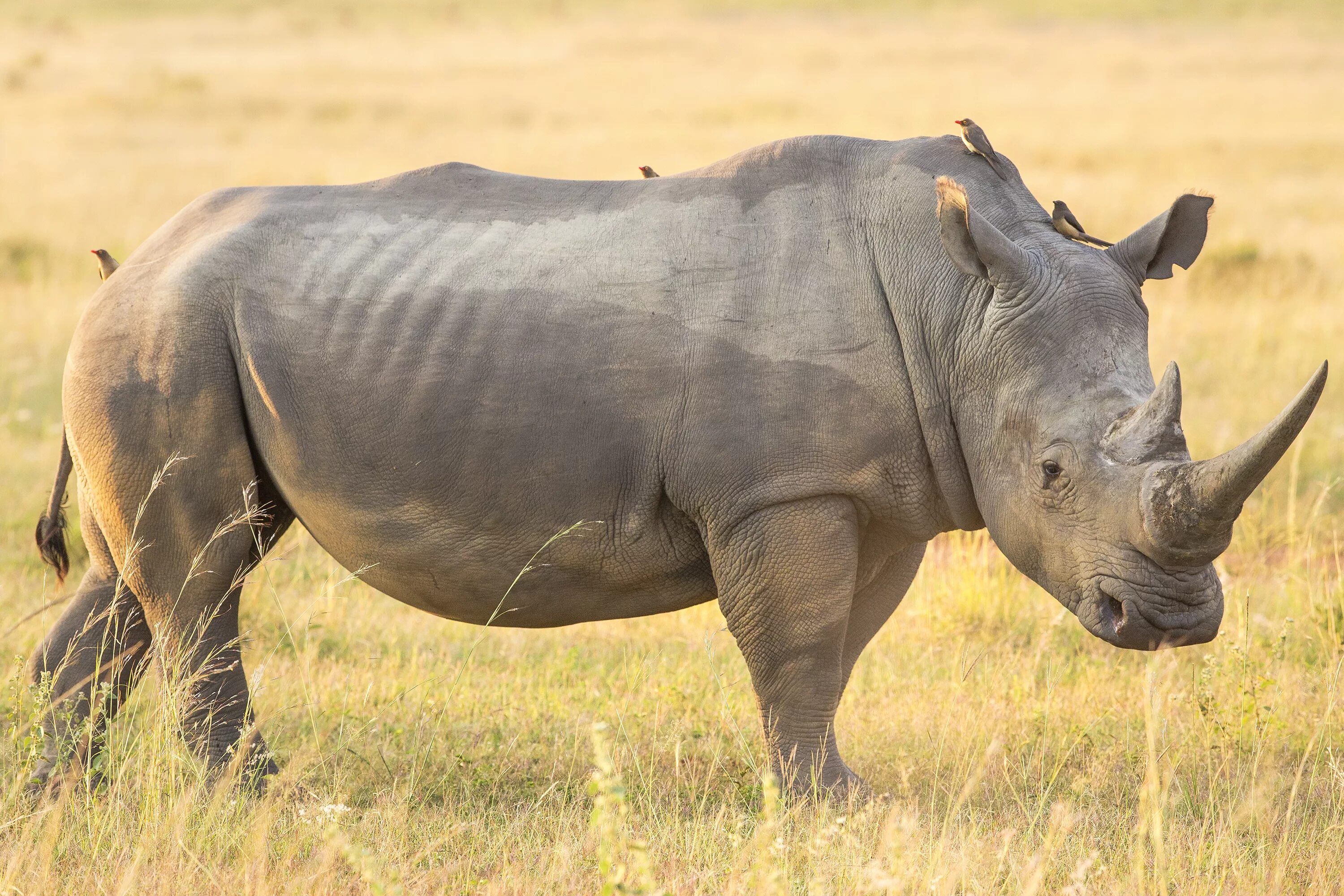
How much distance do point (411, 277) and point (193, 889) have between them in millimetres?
1863

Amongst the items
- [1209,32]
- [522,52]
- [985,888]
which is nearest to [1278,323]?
[985,888]

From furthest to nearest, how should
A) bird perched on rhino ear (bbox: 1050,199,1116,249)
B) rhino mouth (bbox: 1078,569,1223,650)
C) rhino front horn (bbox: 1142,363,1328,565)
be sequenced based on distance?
1. bird perched on rhino ear (bbox: 1050,199,1116,249)
2. rhino mouth (bbox: 1078,569,1223,650)
3. rhino front horn (bbox: 1142,363,1328,565)

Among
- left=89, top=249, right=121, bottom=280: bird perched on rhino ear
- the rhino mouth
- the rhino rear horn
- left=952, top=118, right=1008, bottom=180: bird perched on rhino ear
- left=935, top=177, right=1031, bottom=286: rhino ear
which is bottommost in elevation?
the rhino mouth

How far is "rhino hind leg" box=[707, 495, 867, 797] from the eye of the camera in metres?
4.24

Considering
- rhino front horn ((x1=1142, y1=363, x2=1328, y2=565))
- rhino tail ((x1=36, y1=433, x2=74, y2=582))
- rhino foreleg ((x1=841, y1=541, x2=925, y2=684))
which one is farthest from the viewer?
rhino tail ((x1=36, y1=433, x2=74, y2=582))

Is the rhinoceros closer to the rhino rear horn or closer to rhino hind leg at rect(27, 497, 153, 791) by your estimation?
the rhino rear horn

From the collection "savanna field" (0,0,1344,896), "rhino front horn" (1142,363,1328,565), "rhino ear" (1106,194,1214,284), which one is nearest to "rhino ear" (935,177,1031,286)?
"rhino ear" (1106,194,1214,284)

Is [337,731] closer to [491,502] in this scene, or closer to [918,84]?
[491,502]

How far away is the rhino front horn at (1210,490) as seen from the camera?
3.56 m

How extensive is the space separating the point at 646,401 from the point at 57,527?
2367 millimetres

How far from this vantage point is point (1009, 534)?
418 cm

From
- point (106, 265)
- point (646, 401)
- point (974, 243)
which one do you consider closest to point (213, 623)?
point (106, 265)

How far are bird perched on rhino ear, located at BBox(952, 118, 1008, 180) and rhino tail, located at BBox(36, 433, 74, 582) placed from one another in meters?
3.24

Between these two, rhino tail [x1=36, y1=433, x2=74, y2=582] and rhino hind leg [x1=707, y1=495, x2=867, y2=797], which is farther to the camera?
rhino tail [x1=36, y1=433, x2=74, y2=582]
